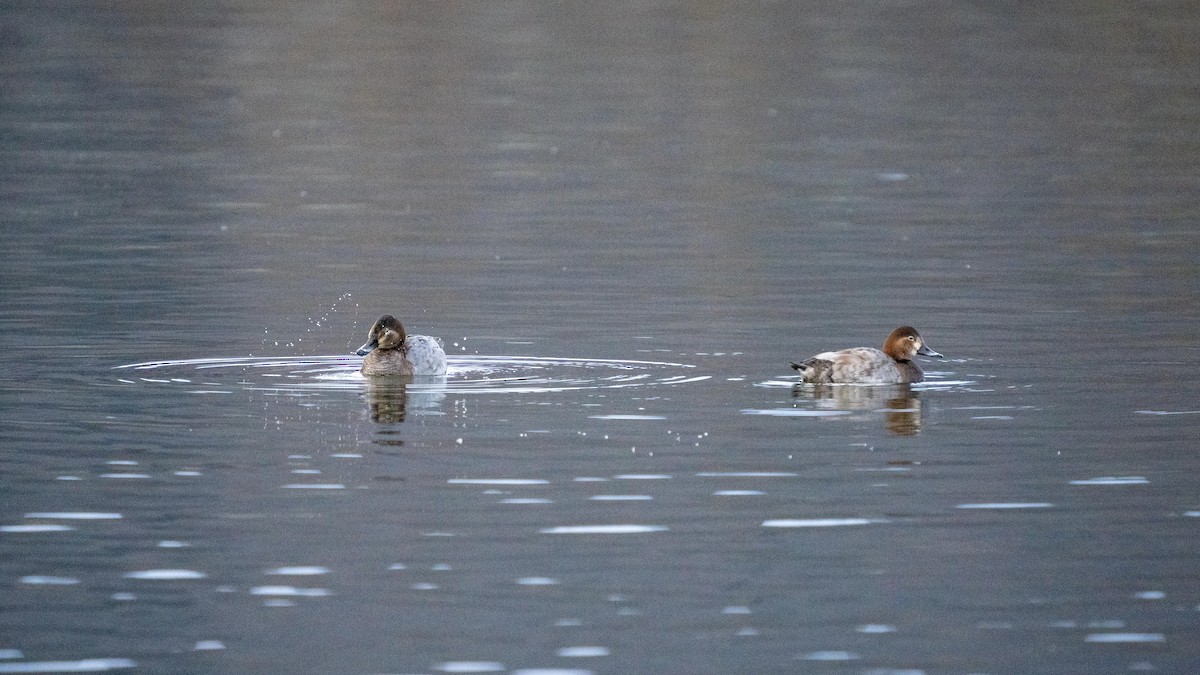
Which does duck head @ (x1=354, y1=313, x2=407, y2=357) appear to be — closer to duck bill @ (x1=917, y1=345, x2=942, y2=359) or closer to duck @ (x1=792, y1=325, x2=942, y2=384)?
duck @ (x1=792, y1=325, x2=942, y2=384)

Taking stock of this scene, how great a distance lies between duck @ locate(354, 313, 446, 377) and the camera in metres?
15.5

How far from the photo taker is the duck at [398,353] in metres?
15.5

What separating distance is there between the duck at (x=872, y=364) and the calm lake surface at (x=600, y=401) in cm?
18

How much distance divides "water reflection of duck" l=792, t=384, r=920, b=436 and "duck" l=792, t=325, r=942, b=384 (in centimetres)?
6

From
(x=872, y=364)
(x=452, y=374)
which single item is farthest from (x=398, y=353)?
(x=872, y=364)

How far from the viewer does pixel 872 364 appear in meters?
15.0

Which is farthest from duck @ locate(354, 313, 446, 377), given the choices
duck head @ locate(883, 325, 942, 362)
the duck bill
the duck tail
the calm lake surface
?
the duck bill

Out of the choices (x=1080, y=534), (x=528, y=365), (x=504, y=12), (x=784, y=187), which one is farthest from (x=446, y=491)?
(x=504, y=12)

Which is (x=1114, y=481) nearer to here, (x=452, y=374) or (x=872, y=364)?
(x=872, y=364)

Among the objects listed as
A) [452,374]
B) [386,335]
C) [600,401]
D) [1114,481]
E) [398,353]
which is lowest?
[1114,481]

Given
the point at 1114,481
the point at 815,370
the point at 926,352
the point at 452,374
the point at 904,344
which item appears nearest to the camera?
the point at 1114,481

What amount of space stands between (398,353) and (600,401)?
1905 mm

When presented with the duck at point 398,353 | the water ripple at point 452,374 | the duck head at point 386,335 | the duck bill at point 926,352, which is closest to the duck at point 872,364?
the duck bill at point 926,352

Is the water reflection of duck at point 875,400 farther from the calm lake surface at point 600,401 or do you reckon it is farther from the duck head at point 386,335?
the duck head at point 386,335
